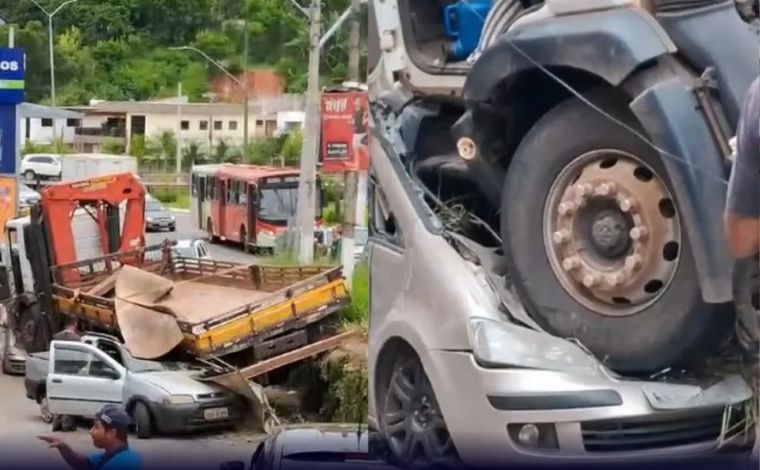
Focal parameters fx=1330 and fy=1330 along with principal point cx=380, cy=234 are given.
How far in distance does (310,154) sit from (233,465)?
747mm

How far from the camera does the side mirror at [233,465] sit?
3035 millimetres

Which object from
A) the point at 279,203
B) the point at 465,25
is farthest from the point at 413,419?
the point at 465,25

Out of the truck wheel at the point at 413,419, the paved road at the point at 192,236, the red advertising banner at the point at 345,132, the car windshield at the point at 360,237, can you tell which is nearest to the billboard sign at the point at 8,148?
the paved road at the point at 192,236

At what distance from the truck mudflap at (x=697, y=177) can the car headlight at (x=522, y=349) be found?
305 millimetres

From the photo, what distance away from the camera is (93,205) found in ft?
10.5

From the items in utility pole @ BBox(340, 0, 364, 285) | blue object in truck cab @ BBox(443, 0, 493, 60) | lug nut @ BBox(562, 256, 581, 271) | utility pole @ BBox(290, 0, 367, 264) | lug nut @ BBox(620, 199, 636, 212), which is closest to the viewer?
lug nut @ BBox(620, 199, 636, 212)

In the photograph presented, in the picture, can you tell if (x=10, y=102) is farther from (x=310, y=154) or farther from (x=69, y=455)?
(x=69, y=455)

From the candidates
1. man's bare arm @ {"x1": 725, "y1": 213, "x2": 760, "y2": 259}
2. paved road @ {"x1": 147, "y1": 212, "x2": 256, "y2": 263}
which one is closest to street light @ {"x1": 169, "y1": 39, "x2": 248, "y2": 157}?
paved road @ {"x1": 147, "y1": 212, "x2": 256, "y2": 263}

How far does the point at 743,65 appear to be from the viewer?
2.50 meters

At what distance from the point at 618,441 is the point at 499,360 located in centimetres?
29

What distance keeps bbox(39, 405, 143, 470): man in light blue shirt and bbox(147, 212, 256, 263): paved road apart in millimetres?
420

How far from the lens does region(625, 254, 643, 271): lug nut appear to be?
258 centimetres

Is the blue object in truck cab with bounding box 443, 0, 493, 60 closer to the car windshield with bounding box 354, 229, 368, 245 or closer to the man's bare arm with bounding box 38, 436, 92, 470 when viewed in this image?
the car windshield with bounding box 354, 229, 368, 245

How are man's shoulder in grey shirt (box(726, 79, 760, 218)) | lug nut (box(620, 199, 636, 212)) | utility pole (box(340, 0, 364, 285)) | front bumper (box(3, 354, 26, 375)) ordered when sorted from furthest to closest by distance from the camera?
front bumper (box(3, 354, 26, 375)) < utility pole (box(340, 0, 364, 285)) < lug nut (box(620, 199, 636, 212)) < man's shoulder in grey shirt (box(726, 79, 760, 218))
